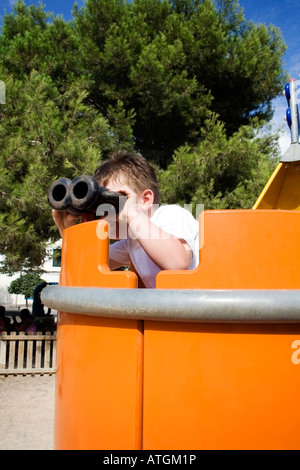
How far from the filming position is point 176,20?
7621mm

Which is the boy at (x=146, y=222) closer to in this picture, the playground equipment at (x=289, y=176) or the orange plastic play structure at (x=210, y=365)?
the orange plastic play structure at (x=210, y=365)

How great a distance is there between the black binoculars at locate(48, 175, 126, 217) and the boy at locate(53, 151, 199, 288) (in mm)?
78

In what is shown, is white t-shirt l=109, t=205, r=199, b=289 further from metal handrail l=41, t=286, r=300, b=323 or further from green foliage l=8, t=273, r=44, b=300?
green foliage l=8, t=273, r=44, b=300

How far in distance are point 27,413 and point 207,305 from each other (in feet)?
10.7

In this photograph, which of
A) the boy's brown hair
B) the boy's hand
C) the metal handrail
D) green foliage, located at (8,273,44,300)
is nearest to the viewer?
the metal handrail

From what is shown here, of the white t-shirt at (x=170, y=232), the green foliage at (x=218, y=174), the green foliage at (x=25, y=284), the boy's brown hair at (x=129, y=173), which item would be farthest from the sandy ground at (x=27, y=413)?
the green foliage at (x=25, y=284)

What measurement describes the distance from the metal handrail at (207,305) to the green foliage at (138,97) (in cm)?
483

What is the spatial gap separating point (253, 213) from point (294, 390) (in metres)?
0.43

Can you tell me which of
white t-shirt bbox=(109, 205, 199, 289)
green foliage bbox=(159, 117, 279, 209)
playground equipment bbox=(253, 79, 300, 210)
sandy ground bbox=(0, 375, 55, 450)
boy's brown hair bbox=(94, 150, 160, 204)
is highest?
green foliage bbox=(159, 117, 279, 209)

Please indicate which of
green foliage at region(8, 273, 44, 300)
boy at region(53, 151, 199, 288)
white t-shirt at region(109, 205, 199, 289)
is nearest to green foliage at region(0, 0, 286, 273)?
boy at region(53, 151, 199, 288)

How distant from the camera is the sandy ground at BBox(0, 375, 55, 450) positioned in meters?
2.82

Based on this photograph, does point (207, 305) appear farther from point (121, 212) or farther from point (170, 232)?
point (121, 212)

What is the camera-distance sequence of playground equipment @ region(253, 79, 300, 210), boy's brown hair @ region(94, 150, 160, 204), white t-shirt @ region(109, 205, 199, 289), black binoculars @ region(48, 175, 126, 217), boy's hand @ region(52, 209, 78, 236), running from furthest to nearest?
playground equipment @ region(253, 79, 300, 210)
boy's hand @ region(52, 209, 78, 236)
boy's brown hair @ region(94, 150, 160, 204)
white t-shirt @ region(109, 205, 199, 289)
black binoculars @ region(48, 175, 126, 217)
